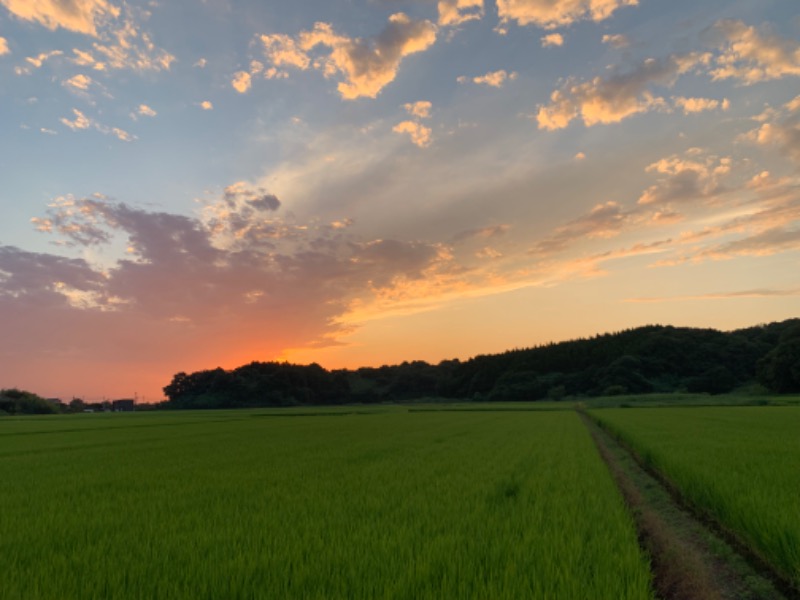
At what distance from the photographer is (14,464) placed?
15.6 m

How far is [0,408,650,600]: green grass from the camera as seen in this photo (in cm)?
412

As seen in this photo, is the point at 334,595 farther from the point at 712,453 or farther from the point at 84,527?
the point at 712,453

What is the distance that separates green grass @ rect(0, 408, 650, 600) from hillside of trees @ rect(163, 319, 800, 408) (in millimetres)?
82288

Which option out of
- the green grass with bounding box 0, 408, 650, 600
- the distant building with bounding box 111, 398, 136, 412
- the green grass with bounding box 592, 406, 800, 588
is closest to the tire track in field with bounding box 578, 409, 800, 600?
the green grass with bounding box 592, 406, 800, 588

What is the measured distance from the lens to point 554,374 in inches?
4761

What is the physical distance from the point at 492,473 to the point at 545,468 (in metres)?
1.71

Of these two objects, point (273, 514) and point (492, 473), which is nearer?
point (273, 514)

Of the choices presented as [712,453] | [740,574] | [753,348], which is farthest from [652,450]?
[753,348]

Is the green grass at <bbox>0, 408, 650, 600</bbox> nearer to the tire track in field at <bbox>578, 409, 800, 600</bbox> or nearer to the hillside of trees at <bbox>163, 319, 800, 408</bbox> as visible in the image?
the tire track in field at <bbox>578, 409, 800, 600</bbox>

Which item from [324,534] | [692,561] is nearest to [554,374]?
[692,561]

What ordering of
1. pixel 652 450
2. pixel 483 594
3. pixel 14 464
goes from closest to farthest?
pixel 483 594 → pixel 652 450 → pixel 14 464

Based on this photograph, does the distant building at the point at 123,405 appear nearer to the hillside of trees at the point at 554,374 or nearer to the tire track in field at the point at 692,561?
the hillside of trees at the point at 554,374

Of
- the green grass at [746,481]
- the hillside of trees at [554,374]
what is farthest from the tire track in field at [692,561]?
the hillside of trees at [554,374]

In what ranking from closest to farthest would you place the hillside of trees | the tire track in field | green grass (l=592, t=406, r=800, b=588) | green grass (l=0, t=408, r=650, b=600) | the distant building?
green grass (l=0, t=408, r=650, b=600)
the tire track in field
green grass (l=592, t=406, r=800, b=588)
the hillside of trees
the distant building
